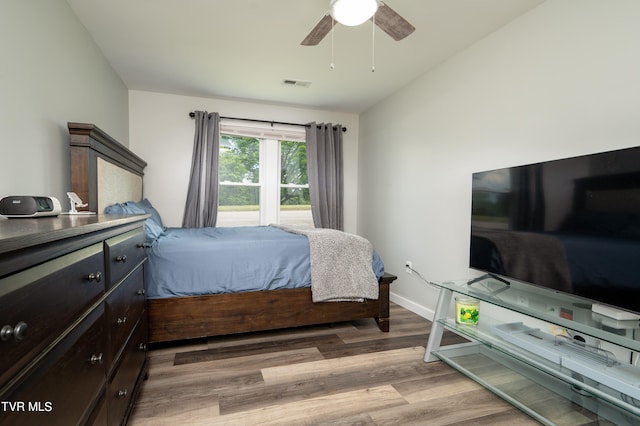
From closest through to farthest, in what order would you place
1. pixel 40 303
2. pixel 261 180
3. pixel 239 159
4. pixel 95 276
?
1. pixel 40 303
2. pixel 95 276
3. pixel 239 159
4. pixel 261 180

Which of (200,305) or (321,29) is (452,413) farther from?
(321,29)

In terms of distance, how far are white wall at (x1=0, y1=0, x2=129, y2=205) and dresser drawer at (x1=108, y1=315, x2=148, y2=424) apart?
0.92m

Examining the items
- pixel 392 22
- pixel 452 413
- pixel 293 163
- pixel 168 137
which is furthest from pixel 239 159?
pixel 452 413

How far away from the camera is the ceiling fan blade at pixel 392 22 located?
175 cm

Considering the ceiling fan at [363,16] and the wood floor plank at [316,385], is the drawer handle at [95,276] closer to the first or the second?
the wood floor plank at [316,385]

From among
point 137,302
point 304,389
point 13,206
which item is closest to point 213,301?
point 137,302

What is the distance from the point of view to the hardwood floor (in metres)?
1.60

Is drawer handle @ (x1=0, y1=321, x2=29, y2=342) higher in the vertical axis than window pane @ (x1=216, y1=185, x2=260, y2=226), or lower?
lower

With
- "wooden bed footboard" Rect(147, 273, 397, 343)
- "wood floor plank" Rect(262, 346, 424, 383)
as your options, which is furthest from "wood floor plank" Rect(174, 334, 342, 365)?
"wood floor plank" Rect(262, 346, 424, 383)

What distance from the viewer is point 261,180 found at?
4.29m

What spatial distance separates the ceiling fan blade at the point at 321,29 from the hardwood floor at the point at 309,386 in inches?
85.6

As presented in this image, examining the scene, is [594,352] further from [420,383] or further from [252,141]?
[252,141]

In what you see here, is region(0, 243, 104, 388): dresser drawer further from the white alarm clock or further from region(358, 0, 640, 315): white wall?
region(358, 0, 640, 315): white wall

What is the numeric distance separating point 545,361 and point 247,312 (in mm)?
1900
